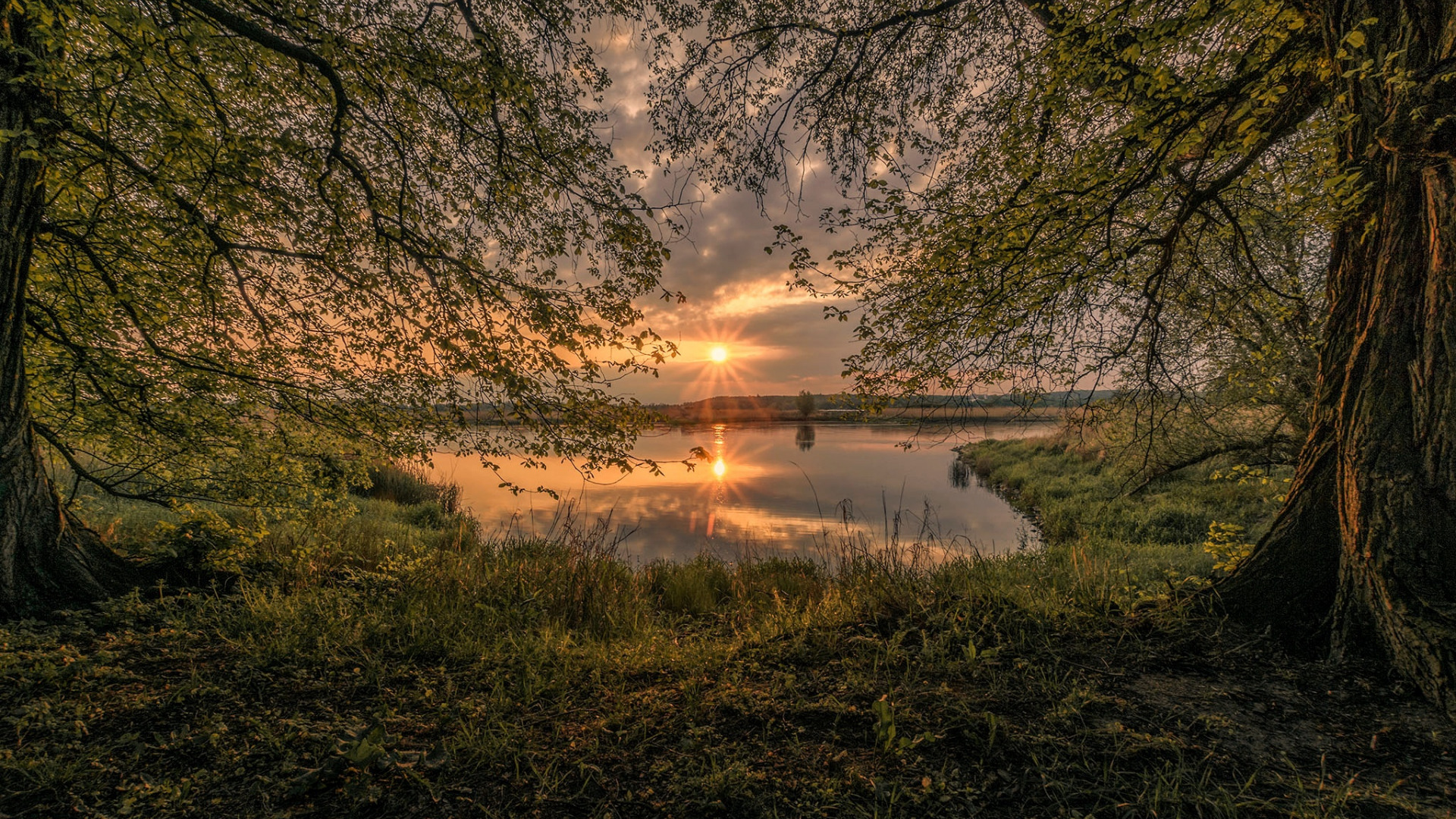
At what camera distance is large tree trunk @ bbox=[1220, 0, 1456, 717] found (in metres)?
2.71

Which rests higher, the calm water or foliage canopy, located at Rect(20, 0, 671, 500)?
foliage canopy, located at Rect(20, 0, 671, 500)

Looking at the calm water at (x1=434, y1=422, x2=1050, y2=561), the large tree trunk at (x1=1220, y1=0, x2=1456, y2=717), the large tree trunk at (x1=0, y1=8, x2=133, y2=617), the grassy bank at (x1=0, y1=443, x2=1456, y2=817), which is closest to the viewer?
the grassy bank at (x1=0, y1=443, x2=1456, y2=817)

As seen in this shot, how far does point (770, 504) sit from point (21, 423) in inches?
651

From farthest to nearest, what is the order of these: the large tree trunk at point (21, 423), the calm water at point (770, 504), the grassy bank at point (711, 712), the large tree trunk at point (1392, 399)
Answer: the calm water at point (770, 504), the large tree trunk at point (21, 423), the large tree trunk at point (1392, 399), the grassy bank at point (711, 712)

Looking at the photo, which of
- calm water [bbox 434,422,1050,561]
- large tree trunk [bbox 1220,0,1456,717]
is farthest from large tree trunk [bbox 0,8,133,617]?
→ large tree trunk [bbox 1220,0,1456,717]

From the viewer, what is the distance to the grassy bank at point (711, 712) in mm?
2164

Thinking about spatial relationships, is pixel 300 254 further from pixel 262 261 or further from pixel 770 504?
pixel 770 504

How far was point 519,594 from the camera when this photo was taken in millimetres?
5410

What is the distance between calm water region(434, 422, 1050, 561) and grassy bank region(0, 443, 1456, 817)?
66.8 inches

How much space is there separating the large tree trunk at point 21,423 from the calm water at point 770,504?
13.7ft

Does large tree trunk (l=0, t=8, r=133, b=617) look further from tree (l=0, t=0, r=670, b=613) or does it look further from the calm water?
the calm water

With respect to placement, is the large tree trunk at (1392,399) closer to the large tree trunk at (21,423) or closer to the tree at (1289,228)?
the tree at (1289,228)

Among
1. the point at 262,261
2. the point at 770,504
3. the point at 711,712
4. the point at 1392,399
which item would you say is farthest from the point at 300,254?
the point at 770,504

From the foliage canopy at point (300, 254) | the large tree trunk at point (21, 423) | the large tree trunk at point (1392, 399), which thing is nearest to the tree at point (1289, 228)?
the large tree trunk at point (1392, 399)
